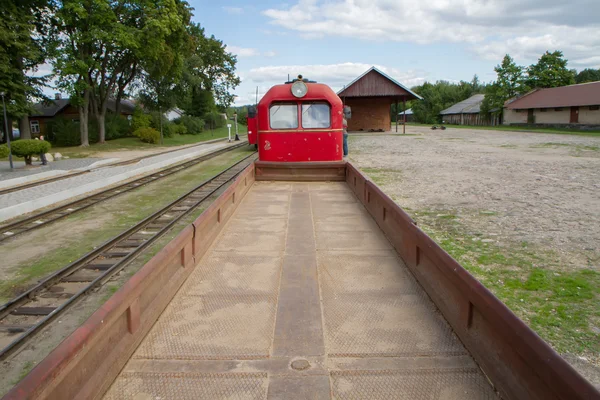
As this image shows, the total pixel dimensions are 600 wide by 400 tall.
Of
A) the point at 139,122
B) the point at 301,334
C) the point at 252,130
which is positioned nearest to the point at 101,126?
the point at 139,122

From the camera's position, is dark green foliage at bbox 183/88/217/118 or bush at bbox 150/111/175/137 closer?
bush at bbox 150/111/175/137

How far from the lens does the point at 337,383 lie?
2912mm

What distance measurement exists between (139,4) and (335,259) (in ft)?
107

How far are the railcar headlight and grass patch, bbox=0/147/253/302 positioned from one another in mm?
4315

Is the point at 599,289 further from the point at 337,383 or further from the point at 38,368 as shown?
the point at 38,368

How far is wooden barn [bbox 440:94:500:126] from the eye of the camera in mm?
67056

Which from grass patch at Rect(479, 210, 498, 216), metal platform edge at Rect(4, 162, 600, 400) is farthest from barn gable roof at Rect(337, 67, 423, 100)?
metal platform edge at Rect(4, 162, 600, 400)

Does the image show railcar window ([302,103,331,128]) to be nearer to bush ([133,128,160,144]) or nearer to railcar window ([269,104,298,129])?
railcar window ([269,104,298,129])

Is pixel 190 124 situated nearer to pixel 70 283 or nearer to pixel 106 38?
pixel 106 38

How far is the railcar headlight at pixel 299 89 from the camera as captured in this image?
12.2m

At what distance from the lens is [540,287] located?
15.4 ft

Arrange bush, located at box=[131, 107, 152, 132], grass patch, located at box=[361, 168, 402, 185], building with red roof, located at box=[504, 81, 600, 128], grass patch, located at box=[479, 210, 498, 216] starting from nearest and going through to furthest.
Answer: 1. grass patch, located at box=[479, 210, 498, 216]
2. grass patch, located at box=[361, 168, 402, 185]
3. bush, located at box=[131, 107, 152, 132]
4. building with red roof, located at box=[504, 81, 600, 128]

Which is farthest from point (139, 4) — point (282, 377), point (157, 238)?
point (282, 377)

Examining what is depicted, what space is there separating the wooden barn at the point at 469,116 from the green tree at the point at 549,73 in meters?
6.70
